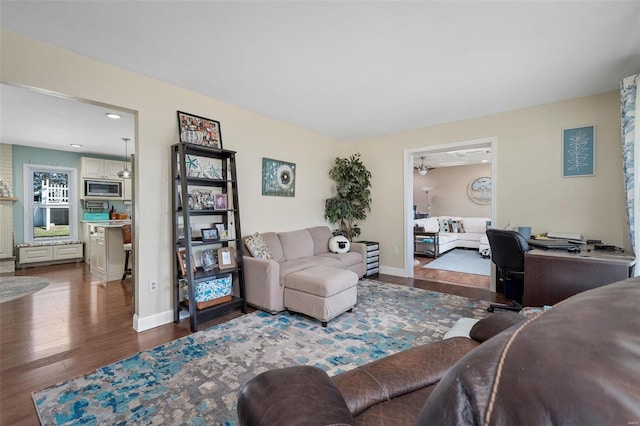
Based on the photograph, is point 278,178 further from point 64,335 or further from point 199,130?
point 64,335

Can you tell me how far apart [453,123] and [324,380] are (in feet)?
13.7

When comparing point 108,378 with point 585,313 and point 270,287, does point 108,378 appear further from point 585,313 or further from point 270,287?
point 585,313

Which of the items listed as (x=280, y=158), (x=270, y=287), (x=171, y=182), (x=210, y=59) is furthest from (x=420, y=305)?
(x=210, y=59)

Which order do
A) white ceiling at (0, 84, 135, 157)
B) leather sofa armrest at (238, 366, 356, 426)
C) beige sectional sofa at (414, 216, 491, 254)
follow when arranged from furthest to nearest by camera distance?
beige sectional sofa at (414, 216, 491, 254), white ceiling at (0, 84, 135, 157), leather sofa armrest at (238, 366, 356, 426)

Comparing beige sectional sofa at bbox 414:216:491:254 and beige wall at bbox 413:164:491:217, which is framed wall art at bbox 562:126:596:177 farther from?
beige wall at bbox 413:164:491:217

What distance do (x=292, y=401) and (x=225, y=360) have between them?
1.57m

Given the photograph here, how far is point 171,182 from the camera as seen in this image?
9.12 feet

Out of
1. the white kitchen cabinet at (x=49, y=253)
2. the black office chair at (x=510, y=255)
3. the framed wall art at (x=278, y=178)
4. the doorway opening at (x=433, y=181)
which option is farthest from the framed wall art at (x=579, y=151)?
the white kitchen cabinet at (x=49, y=253)

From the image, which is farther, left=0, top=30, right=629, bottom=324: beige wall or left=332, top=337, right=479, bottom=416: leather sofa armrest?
left=0, top=30, right=629, bottom=324: beige wall

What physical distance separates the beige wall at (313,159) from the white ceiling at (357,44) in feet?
0.58

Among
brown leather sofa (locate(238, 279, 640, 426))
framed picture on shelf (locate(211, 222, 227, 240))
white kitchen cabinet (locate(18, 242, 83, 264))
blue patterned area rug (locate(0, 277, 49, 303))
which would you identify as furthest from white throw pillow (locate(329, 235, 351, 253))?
white kitchen cabinet (locate(18, 242, 83, 264))

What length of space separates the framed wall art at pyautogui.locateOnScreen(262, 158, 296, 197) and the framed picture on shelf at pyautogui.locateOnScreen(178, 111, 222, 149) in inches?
31.5

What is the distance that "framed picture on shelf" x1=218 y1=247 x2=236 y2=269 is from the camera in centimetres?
293

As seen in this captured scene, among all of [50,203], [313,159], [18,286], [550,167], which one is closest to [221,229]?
[313,159]
